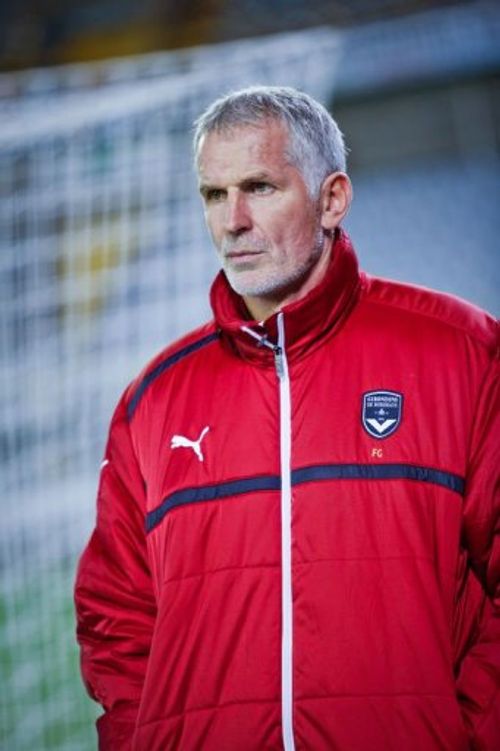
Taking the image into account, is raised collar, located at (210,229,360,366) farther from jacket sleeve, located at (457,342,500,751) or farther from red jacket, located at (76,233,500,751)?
jacket sleeve, located at (457,342,500,751)

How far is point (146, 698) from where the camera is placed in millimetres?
1466

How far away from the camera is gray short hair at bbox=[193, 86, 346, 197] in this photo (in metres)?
1.52

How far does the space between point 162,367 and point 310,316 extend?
291mm

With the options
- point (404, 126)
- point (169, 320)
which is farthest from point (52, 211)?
point (404, 126)

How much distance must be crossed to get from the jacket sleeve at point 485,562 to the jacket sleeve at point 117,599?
1.54 feet

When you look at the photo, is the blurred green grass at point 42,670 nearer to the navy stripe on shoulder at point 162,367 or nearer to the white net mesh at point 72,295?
the white net mesh at point 72,295

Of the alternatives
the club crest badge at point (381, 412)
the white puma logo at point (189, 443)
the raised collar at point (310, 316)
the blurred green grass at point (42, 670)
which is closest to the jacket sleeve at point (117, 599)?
the white puma logo at point (189, 443)

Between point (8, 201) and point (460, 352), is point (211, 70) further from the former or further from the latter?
point (460, 352)

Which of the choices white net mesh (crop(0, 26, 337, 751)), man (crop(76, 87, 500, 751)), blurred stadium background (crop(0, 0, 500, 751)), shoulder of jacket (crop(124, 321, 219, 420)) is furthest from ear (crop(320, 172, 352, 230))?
white net mesh (crop(0, 26, 337, 751))

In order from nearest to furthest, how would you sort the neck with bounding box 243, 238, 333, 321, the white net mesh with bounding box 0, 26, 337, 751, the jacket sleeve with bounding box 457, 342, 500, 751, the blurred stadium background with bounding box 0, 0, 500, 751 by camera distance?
the jacket sleeve with bounding box 457, 342, 500, 751 < the neck with bounding box 243, 238, 333, 321 < the blurred stadium background with bounding box 0, 0, 500, 751 < the white net mesh with bounding box 0, 26, 337, 751

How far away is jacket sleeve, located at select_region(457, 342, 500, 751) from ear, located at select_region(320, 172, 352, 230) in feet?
1.00

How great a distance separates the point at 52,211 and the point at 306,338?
124cm

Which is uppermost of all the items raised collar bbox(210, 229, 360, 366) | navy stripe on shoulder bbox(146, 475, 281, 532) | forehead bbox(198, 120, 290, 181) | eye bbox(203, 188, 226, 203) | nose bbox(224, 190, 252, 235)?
forehead bbox(198, 120, 290, 181)

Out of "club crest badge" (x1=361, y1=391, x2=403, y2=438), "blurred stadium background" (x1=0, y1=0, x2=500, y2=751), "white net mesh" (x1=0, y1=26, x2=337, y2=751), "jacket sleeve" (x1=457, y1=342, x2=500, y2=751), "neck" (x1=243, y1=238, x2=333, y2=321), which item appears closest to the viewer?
"jacket sleeve" (x1=457, y1=342, x2=500, y2=751)
